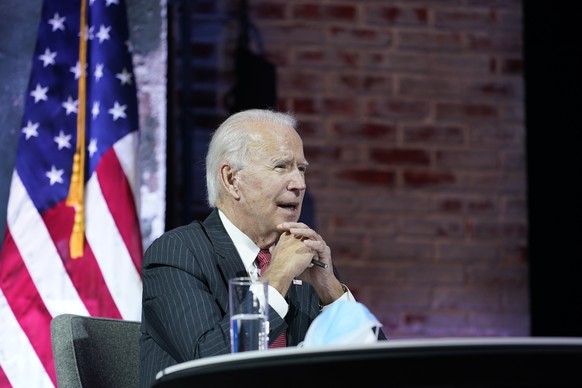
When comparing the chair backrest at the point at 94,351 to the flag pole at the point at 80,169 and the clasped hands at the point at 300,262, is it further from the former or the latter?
the flag pole at the point at 80,169

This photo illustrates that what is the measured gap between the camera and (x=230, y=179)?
A: 238cm

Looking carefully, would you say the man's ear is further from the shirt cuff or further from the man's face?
the shirt cuff

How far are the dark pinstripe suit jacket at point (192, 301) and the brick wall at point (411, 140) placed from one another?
1.16 m

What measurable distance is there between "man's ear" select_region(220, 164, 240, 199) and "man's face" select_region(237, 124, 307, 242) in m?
0.01

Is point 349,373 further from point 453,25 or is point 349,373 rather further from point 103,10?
point 453,25

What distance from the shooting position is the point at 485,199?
11.7 feet

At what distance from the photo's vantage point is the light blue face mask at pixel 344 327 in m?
1.43

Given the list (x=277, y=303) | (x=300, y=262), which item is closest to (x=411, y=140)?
(x=300, y=262)

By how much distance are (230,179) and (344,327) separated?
99 cm

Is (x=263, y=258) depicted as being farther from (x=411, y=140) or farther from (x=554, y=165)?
(x=554, y=165)

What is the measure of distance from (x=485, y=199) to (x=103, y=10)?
1625 mm

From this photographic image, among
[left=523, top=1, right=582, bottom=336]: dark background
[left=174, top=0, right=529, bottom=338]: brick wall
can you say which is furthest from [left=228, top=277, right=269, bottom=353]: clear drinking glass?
[left=523, top=1, right=582, bottom=336]: dark background

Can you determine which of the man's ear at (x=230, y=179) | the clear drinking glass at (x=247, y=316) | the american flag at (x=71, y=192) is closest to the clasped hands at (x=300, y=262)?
the man's ear at (x=230, y=179)

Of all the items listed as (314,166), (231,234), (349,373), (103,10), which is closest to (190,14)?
(103,10)
